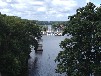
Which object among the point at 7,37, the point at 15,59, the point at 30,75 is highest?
the point at 7,37

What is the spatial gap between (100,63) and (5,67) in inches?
1099

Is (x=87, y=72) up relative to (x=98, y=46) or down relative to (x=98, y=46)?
down

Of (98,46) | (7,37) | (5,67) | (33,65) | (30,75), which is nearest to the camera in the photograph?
(98,46)

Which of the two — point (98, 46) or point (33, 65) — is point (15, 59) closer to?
point (98, 46)

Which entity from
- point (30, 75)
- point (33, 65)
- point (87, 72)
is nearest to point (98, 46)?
point (87, 72)

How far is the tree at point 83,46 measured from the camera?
48938 millimetres

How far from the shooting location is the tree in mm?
48938

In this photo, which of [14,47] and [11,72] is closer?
[11,72]

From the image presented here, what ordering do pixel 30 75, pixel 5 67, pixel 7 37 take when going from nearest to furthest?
pixel 5 67
pixel 7 37
pixel 30 75

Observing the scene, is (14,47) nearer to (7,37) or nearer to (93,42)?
(7,37)

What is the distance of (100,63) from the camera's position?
4984 cm

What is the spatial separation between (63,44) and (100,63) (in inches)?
250

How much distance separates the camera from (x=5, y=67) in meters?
71.6

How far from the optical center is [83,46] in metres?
49.2
